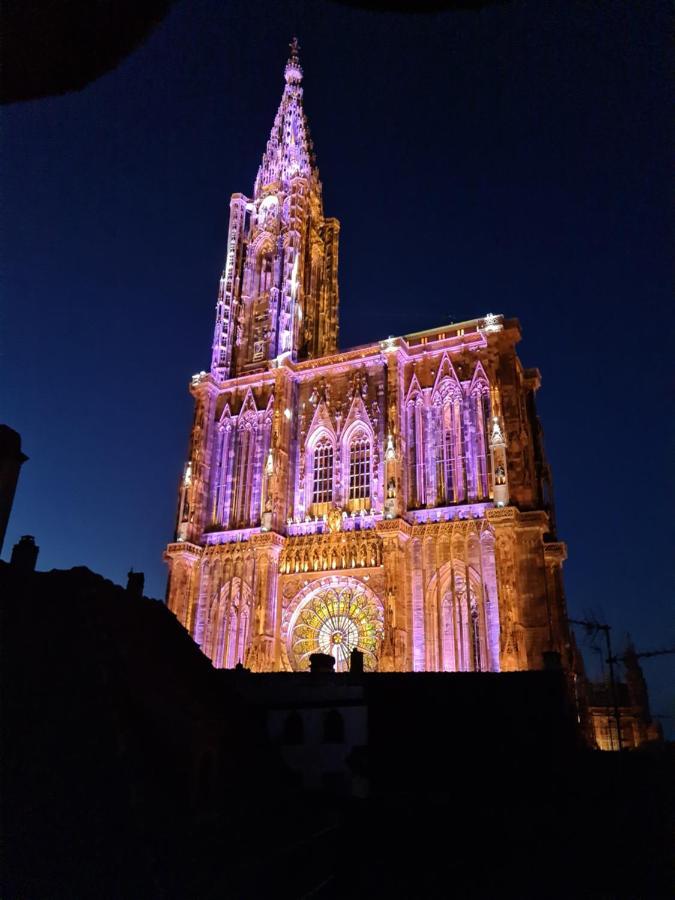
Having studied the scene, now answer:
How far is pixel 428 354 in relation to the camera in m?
38.7

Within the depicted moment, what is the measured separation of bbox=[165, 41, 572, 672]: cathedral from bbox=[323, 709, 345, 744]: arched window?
36.2ft

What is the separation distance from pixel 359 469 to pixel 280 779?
22.9 metres

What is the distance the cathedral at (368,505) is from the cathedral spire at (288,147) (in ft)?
31.4

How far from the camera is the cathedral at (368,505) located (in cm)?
3203

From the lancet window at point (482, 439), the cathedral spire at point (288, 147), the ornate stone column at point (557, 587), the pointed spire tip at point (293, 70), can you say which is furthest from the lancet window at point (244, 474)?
the pointed spire tip at point (293, 70)

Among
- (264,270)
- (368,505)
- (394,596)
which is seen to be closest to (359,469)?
(368,505)

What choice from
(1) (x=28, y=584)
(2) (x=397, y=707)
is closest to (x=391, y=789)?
(2) (x=397, y=707)

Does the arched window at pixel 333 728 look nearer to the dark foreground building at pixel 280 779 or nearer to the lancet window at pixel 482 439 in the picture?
the dark foreground building at pixel 280 779

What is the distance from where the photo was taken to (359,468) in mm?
38219

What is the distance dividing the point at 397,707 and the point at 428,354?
2303cm

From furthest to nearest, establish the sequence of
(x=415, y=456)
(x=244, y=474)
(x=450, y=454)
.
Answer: (x=244, y=474) < (x=415, y=456) < (x=450, y=454)

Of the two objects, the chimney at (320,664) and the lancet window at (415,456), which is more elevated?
the lancet window at (415,456)

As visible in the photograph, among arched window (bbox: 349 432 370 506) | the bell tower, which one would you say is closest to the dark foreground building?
arched window (bbox: 349 432 370 506)

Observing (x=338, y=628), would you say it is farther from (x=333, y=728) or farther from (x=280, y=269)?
(x=280, y=269)
